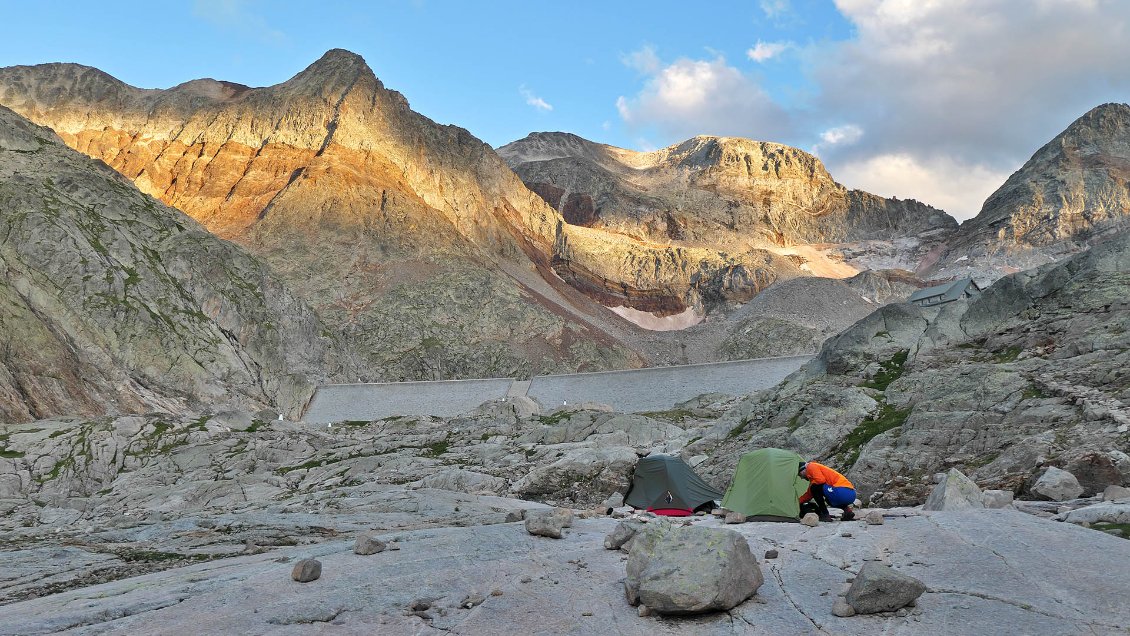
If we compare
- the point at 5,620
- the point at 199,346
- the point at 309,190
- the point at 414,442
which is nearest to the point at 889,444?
the point at 5,620

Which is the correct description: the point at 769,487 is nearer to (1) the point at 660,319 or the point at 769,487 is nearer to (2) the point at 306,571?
(2) the point at 306,571

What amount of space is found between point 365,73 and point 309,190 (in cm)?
3197

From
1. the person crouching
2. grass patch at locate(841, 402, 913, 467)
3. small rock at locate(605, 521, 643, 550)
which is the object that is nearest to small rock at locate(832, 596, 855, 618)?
small rock at locate(605, 521, 643, 550)

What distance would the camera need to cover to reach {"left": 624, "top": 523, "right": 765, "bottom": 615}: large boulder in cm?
773

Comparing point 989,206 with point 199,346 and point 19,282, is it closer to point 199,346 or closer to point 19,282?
point 199,346

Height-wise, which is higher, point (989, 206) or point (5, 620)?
point (989, 206)

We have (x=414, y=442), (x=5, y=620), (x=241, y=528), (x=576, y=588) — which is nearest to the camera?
(x=5, y=620)

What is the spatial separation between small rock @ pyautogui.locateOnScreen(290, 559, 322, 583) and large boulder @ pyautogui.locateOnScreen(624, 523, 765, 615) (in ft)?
13.1

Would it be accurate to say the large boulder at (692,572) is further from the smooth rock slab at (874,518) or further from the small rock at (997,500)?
the small rock at (997,500)

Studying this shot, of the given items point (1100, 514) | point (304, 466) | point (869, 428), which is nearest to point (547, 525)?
point (1100, 514)

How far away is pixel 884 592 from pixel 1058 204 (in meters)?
175

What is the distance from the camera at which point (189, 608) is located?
27.2 ft

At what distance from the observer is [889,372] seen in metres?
23.1

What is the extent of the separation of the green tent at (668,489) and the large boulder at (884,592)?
984 centimetres
